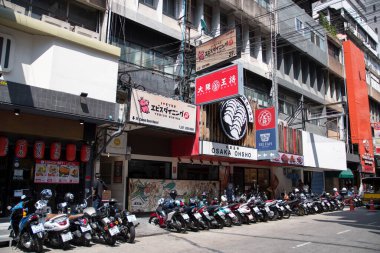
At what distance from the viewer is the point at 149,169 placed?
18.5 m

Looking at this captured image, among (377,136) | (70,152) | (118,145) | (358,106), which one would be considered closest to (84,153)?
(70,152)

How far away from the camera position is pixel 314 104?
116 ft

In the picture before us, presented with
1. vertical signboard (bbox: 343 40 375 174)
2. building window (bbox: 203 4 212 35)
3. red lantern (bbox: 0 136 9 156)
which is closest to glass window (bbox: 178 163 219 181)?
building window (bbox: 203 4 212 35)

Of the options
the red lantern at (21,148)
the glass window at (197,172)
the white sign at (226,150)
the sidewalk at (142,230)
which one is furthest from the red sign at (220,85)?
the red lantern at (21,148)

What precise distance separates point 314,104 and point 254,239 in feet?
86.4

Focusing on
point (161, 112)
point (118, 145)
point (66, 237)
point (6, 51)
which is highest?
point (6, 51)

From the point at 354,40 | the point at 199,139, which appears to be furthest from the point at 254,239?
the point at 354,40

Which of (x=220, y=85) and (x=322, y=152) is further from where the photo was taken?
(x=322, y=152)

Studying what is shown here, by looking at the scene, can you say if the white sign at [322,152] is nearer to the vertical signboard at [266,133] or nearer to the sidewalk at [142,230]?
the vertical signboard at [266,133]

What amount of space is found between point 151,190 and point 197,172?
3.97 metres

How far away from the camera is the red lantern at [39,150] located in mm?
13188

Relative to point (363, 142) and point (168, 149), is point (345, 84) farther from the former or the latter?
point (168, 149)

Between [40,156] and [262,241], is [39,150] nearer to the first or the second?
[40,156]

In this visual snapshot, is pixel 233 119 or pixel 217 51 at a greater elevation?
pixel 217 51
